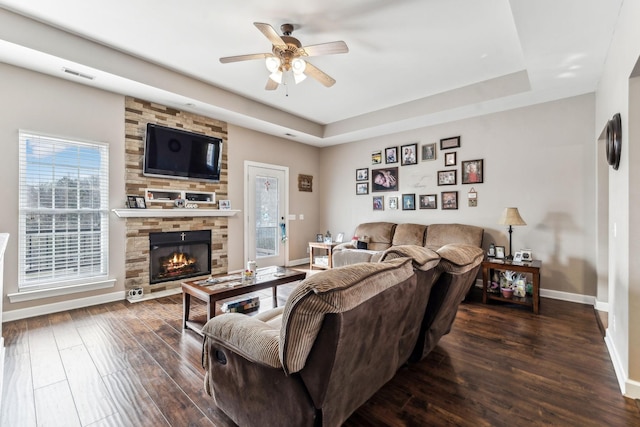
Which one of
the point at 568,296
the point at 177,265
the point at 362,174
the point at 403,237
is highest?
the point at 362,174

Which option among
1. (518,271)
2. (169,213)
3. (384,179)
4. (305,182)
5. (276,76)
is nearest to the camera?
(276,76)

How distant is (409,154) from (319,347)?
471 cm

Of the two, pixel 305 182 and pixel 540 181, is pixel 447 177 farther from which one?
pixel 305 182

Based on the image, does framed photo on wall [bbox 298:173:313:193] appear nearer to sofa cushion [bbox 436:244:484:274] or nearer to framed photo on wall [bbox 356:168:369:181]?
framed photo on wall [bbox 356:168:369:181]

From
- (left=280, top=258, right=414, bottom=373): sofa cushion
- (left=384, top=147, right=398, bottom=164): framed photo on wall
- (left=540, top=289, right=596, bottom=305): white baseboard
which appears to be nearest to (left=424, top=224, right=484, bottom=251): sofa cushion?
(left=540, top=289, right=596, bottom=305): white baseboard

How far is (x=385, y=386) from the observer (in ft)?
6.63

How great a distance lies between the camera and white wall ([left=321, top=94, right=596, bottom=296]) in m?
3.75

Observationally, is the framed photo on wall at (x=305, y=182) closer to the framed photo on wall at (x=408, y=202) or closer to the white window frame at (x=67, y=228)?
the framed photo on wall at (x=408, y=202)

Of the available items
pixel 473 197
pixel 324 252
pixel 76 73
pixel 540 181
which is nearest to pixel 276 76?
pixel 76 73

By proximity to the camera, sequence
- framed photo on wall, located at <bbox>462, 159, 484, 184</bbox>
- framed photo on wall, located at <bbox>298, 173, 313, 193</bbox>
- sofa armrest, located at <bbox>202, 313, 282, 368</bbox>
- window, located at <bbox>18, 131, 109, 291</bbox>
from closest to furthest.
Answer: sofa armrest, located at <bbox>202, 313, 282, 368</bbox>
window, located at <bbox>18, 131, 109, 291</bbox>
framed photo on wall, located at <bbox>462, 159, 484, 184</bbox>
framed photo on wall, located at <bbox>298, 173, 313, 193</bbox>

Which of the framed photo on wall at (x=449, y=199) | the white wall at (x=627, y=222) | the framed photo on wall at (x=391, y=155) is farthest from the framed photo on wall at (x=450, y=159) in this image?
the white wall at (x=627, y=222)

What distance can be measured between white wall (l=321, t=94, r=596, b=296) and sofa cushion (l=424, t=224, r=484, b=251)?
26 centimetres

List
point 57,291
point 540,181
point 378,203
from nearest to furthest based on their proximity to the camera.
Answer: point 57,291 < point 540,181 < point 378,203

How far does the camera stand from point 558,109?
154 inches
